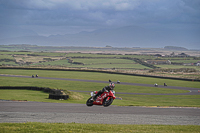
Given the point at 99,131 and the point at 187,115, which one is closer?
the point at 99,131

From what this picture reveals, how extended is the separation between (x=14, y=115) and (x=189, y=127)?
13.8m

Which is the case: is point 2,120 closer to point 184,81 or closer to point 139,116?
point 139,116

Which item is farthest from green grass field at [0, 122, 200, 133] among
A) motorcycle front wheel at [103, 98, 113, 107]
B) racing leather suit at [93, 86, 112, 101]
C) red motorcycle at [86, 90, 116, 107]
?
racing leather suit at [93, 86, 112, 101]

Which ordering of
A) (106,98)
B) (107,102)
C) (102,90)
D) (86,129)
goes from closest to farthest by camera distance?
(86,129) → (107,102) → (106,98) → (102,90)

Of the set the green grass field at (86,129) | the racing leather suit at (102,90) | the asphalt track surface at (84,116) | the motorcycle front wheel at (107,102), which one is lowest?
the asphalt track surface at (84,116)

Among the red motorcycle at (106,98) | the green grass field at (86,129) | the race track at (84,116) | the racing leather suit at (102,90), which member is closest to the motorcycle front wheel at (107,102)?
the red motorcycle at (106,98)

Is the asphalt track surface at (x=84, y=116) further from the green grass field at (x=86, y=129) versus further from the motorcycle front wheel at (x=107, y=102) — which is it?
the green grass field at (x=86, y=129)

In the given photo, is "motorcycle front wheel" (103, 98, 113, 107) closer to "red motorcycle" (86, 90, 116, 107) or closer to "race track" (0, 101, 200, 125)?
"red motorcycle" (86, 90, 116, 107)

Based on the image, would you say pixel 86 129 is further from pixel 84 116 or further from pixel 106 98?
pixel 84 116

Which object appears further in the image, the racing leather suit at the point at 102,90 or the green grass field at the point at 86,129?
the racing leather suit at the point at 102,90

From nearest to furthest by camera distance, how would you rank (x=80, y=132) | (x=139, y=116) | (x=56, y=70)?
(x=80, y=132) < (x=139, y=116) < (x=56, y=70)

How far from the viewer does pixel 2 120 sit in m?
20.3

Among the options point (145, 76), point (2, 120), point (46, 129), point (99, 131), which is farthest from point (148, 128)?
point (145, 76)

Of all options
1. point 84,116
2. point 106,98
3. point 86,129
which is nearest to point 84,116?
point 84,116
